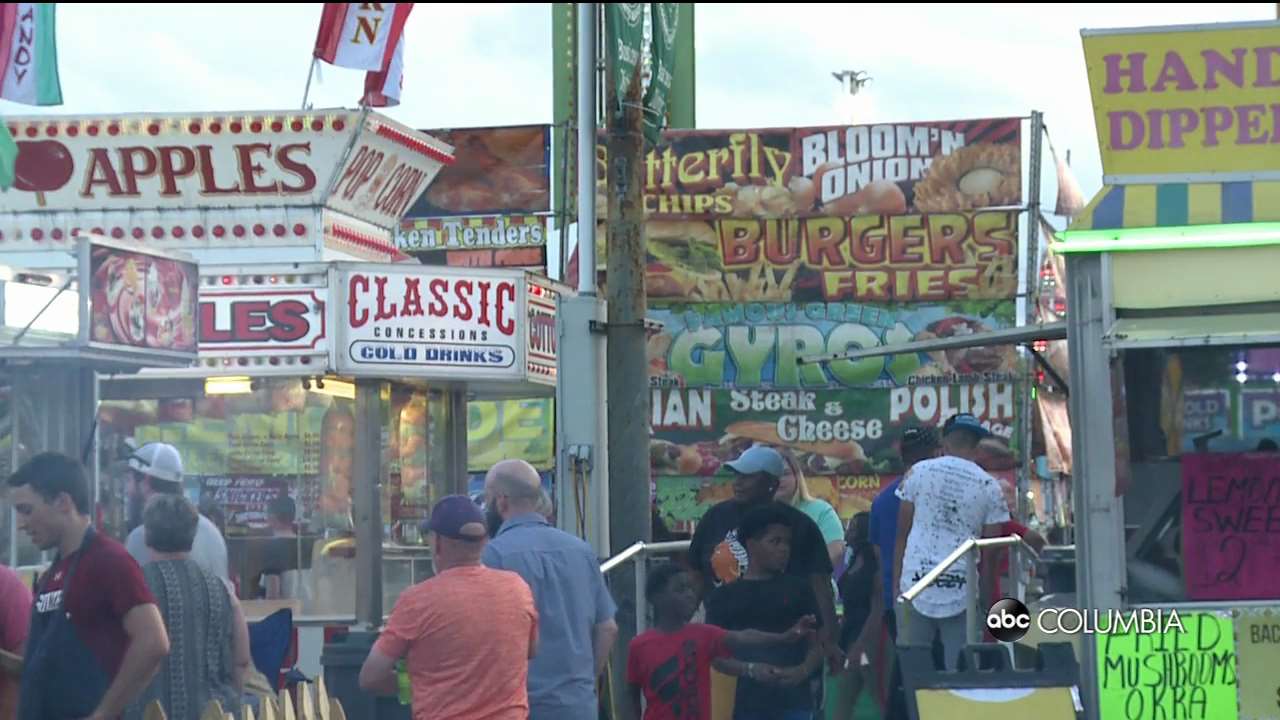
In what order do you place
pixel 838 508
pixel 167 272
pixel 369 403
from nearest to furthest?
pixel 167 272 → pixel 369 403 → pixel 838 508

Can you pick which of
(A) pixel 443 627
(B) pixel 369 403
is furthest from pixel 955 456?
(B) pixel 369 403

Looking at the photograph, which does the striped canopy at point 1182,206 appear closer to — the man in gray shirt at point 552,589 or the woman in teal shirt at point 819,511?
the woman in teal shirt at point 819,511

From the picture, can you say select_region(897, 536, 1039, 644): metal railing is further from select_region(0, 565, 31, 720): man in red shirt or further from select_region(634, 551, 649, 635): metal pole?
select_region(0, 565, 31, 720): man in red shirt

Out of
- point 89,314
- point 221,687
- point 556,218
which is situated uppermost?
point 556,218

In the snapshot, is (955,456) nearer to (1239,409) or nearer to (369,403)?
(1239,409)

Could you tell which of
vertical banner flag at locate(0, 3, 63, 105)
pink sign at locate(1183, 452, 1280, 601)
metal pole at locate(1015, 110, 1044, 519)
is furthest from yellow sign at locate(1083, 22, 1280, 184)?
metal pole at locate(1015, 110, 1044, 519)

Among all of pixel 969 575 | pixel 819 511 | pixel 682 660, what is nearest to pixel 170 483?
pixel 682 660

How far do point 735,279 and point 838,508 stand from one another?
3.17 m

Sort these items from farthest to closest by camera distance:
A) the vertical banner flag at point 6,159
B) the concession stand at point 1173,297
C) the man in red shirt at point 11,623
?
the concession stand at point 1173,297
the vertical banner flag at point 6,159
the man in red shirt at point 11,623

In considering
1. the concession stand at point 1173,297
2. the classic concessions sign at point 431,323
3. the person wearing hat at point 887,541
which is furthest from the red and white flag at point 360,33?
the concession stand at point 1173,297

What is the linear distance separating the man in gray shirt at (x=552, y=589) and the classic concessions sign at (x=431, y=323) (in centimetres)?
Result: 770

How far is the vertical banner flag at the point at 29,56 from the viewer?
36.4 ft

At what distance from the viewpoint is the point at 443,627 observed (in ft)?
22.6

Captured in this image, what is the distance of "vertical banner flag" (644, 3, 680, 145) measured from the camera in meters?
12.8
